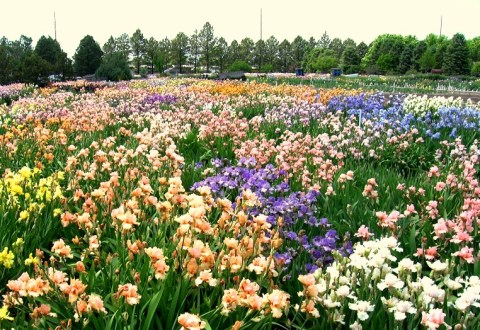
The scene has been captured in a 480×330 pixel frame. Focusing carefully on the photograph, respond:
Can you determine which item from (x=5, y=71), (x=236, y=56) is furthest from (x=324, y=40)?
(x=5, y=71)

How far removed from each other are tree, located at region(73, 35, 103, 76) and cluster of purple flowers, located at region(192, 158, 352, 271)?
36.9 meters

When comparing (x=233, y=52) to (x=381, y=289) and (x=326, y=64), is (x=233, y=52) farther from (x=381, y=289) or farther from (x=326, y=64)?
(x=381, y=289)

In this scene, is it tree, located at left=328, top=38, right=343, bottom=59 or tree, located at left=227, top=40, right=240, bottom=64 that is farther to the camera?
tree, located at left=328, top=38, right=343, bottom=59

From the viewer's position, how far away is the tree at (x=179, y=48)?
6506 centimetres

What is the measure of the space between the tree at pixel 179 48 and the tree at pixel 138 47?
4.05m

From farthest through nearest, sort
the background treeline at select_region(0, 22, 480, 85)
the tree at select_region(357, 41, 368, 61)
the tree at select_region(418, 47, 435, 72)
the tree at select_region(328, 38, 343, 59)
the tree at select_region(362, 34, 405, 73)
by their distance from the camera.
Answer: the tree at select_region(328, 38, 343, 59) < the tree at select_region(357, 41, 368, 61) < the tree at select_region(362, 34, 405, 73) < the tree at select_region(418, 47, 435, 72) < the background treeline at select_region(0, 22, 480, 85)

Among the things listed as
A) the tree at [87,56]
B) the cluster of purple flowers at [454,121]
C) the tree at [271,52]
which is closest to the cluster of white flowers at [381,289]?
the cluster of purple flowers at [454,121]

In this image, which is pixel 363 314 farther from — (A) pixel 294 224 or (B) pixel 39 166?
(B) pixel 39 166

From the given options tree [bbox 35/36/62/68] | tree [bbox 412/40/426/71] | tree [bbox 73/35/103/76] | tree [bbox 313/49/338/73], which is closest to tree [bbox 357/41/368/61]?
tree [bbox 313/49/338/73]

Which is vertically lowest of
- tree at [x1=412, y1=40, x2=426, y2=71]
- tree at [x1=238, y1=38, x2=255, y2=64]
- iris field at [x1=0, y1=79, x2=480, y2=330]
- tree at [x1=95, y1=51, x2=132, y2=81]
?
iris field at [x1=0, y1=79, x2=480, y2=330]

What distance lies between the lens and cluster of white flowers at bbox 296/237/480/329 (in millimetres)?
1997

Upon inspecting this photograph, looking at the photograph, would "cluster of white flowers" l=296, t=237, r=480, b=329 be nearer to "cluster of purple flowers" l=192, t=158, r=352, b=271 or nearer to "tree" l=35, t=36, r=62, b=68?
"cluster of purple flowers" l=192, t=158, r=352, b=271

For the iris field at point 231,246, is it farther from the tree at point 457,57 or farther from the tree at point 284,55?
the tree at point 284,55

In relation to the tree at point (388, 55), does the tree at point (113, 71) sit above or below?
below
